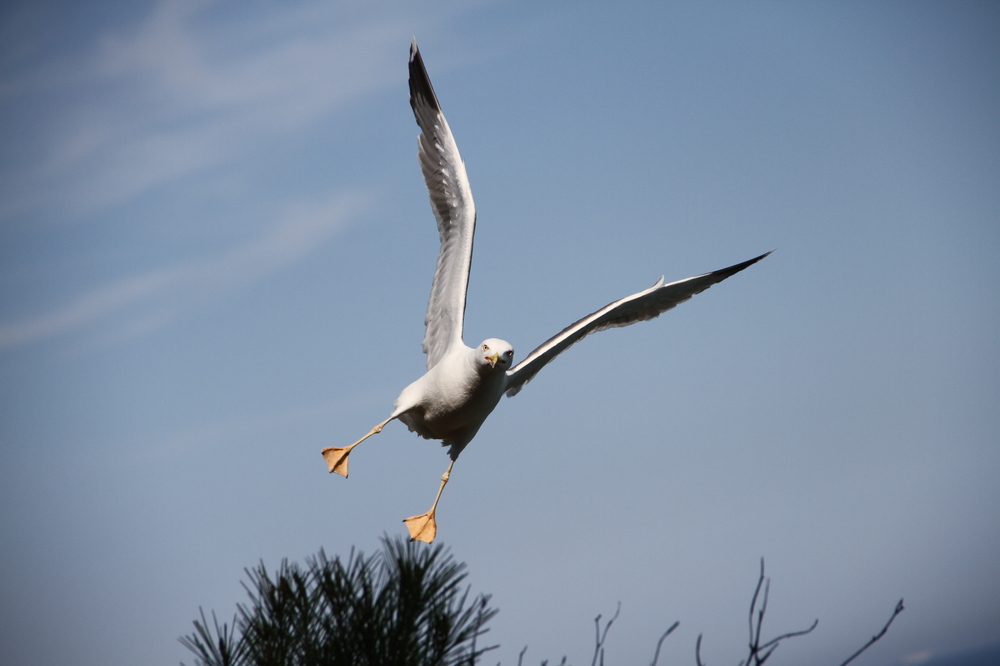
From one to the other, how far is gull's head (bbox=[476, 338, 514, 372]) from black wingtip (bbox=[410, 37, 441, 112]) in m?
2.70

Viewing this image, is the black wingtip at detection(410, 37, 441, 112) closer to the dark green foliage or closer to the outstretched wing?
the outstretched wing

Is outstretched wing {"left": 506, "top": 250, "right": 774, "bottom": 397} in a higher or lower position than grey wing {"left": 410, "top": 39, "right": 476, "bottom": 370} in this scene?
lower

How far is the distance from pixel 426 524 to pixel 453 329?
1.70 metres

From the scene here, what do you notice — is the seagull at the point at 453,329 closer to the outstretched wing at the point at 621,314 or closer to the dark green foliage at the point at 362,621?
the outstretched wing at the point at 621,314

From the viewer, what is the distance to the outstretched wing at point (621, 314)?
7.28 metres

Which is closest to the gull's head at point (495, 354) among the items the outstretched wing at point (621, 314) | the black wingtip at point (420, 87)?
the outstretched wing at point (621, 314)

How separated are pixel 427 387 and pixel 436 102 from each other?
285cm

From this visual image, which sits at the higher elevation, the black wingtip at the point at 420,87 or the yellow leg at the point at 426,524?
the black wingtip at the point at 420,87

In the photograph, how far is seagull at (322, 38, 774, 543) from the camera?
6.46 metres

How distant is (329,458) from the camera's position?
715cm

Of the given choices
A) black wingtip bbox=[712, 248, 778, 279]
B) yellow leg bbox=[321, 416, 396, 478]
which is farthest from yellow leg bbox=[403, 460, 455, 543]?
black wingtip bbox=[712, 248, 778, 279]

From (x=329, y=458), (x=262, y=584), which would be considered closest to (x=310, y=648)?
(x=262, y=584)

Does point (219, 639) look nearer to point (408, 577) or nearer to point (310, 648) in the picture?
point (310, 648)

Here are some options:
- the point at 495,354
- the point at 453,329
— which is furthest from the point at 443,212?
the point at 495,354
